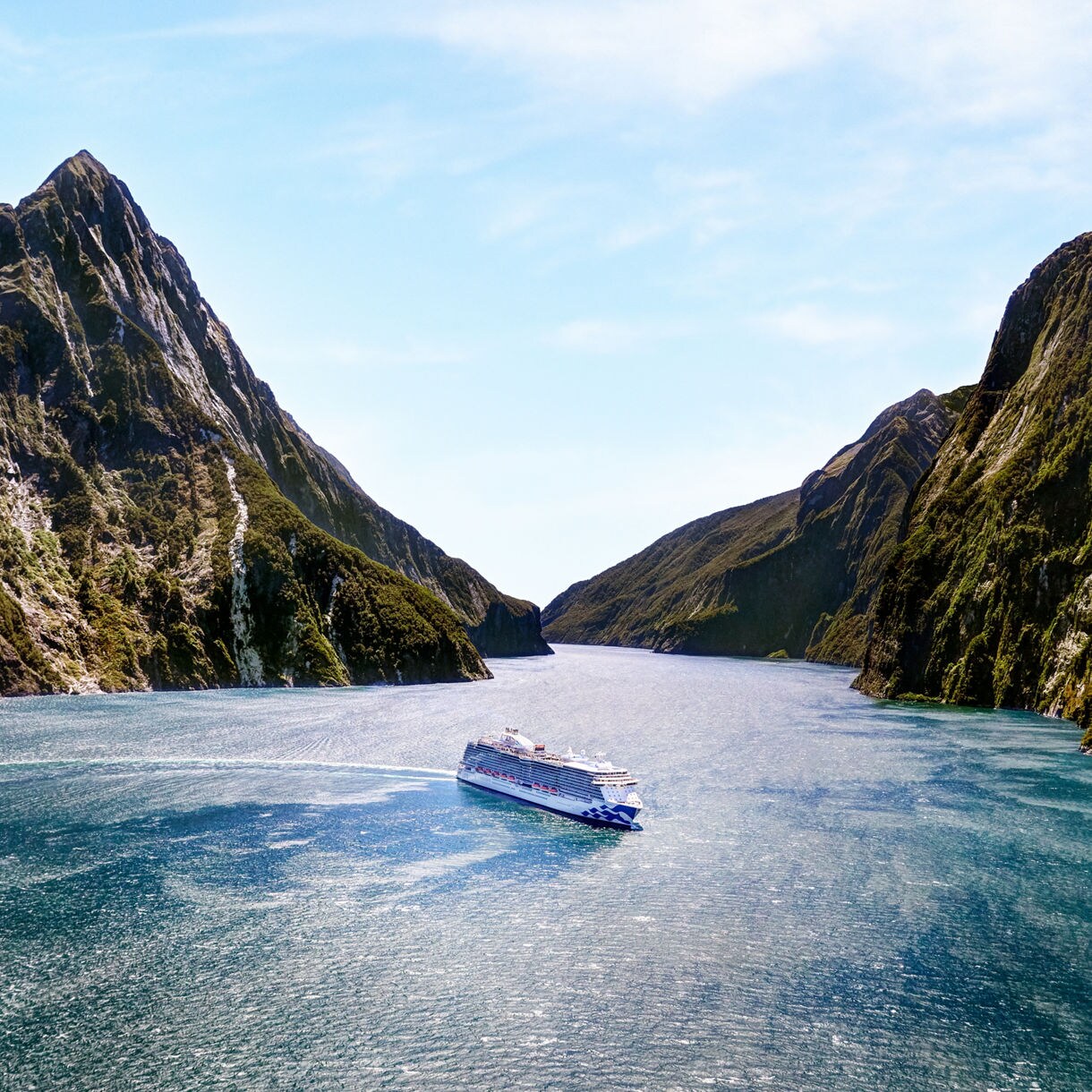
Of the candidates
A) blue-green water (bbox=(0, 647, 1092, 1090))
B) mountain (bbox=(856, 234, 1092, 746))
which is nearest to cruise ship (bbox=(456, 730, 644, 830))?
blue-green water (bbox=(0, 647, 1092, 1090))

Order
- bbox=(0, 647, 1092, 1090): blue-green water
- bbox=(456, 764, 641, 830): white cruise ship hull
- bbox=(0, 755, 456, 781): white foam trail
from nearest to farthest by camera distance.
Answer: bbox=(0, 647, 1092, 1090): blue-green water, bbox=(456, 764, 641, 830): white cruise ship hull, bbox=(0, 755, 456, 781): white foam trail

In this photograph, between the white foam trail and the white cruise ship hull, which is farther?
the white foam trail

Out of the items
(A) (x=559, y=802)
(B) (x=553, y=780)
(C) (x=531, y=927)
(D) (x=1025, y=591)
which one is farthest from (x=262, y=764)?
(D) (x=1025, y=591)

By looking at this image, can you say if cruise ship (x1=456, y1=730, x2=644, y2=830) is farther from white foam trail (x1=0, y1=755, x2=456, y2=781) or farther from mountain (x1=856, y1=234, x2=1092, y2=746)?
mountain (x1=856, y1=234, x2=1092, y2=746)

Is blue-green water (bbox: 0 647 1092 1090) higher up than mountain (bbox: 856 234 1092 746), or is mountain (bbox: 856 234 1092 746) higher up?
mountain (bbox: 856 234 1092 746)

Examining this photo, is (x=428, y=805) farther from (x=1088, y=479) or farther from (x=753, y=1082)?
(x=1088, y=479)

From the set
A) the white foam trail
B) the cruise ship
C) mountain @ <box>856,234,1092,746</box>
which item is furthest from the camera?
mountain @ <box>856,234,1092,746</box>

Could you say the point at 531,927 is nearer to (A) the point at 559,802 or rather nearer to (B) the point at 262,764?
(A) the point at 559,802

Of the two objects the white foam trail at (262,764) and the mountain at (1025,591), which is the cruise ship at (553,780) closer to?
the white foam trail at (262,764)

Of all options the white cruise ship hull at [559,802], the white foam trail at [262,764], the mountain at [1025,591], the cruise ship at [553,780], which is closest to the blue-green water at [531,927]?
the white foam trail at [262,764]
